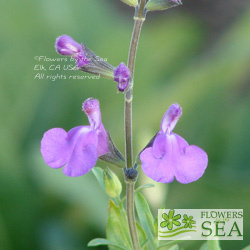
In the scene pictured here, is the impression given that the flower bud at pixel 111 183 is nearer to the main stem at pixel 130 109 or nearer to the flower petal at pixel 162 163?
the main stem at pixel 130 109

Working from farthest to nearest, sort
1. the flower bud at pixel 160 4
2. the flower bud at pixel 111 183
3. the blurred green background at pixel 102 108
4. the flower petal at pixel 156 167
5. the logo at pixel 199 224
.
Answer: the blurred green background at pixel 102 108
the logo at pixel 199 224
the flower bud at pixel 111 183
the flower bud at pixel 160 4
the flower petal at pixel 156 167

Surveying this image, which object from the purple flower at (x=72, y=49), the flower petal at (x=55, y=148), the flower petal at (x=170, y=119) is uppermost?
the purple flower at (x=72, y=49)

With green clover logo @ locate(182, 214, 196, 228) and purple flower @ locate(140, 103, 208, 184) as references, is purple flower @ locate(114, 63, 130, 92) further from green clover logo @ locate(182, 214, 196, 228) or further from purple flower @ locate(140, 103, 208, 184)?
green clover logo @ locate(182, 214, 196, 228)

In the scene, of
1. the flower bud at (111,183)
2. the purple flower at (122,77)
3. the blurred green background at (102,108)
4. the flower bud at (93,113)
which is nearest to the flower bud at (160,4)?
the purple flower at (122,77)

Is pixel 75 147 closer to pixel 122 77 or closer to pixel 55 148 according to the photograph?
pixel 55 148

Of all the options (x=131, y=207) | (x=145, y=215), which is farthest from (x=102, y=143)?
(x=145, y=215)
